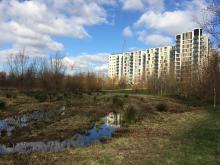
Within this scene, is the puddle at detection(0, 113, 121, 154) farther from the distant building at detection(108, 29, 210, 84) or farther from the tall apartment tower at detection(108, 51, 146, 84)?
the tall apartment tower at detection(108, 51, 146, 84)

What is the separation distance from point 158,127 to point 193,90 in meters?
36.6

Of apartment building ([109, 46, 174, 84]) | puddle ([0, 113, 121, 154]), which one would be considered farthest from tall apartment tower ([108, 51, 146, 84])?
puddle ([0, 113, 121, 154])

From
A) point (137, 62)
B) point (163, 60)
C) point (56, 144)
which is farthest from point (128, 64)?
point (56, 144)

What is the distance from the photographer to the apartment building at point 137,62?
5450 inches

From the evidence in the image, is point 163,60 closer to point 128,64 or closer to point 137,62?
point 137,62

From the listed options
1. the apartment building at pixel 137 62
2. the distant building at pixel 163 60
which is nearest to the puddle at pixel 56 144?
the distant building at pixel 163 60

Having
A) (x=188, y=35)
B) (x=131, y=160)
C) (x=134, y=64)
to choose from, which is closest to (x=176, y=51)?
(x=188, y=35)

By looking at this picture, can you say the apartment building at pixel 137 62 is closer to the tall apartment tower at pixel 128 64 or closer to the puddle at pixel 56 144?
the tall apartment tower at pixel 128 64

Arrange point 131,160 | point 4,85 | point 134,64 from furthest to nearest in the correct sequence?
point 134,64, point 4,85, point 131,160

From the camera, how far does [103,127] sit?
1764cm

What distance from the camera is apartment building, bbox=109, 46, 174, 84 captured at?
13843cm

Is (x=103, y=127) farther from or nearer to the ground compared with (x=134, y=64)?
nearer to the ground

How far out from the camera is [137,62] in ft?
529

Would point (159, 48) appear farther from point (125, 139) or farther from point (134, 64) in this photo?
point (125, 139)
